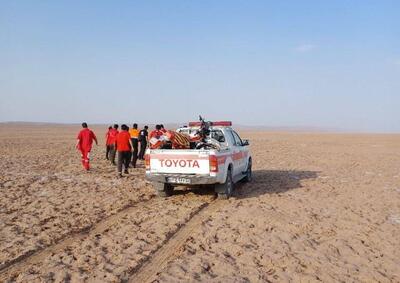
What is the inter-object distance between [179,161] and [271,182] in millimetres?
4709

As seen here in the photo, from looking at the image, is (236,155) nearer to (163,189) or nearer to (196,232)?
(163,189)

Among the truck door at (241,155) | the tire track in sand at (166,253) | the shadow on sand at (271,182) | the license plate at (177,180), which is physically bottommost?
the shadow on sand at (271,182)

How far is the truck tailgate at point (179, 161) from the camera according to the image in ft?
35.0

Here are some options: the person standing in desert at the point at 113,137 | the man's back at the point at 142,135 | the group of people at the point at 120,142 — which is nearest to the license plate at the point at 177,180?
the group of people at the point at 120,142

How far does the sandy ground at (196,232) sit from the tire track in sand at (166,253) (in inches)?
0.6

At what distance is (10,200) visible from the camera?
35.4ft

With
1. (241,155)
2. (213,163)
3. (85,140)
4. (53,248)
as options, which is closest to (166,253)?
(53,248)

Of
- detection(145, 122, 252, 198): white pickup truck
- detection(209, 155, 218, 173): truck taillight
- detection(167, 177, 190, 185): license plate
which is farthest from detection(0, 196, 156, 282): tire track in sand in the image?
detection(209, 155, 218, 173): truck taillight

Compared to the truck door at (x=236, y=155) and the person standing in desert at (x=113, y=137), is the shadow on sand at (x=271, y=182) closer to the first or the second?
the truck door at (x=236, y=155)

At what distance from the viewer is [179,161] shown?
10914 millimetres

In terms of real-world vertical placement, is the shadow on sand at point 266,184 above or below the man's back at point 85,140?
below

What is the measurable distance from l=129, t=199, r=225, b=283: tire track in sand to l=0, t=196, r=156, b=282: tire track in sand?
4.69ft

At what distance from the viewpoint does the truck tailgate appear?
35.0 ft

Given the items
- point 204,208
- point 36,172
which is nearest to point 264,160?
point 36,172
